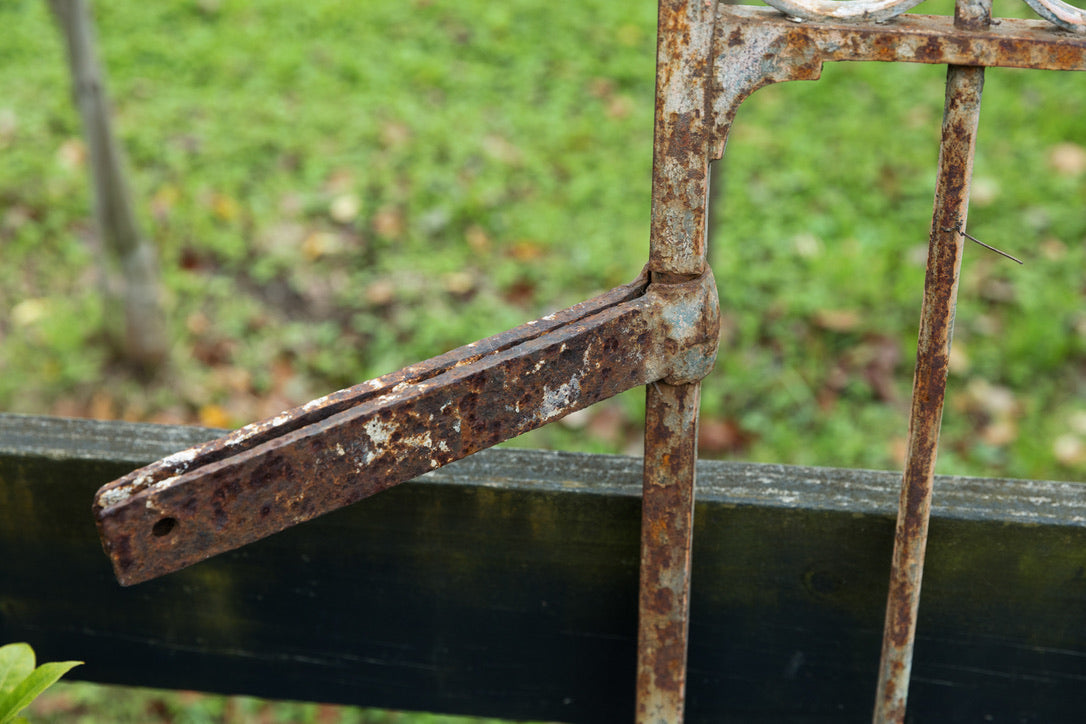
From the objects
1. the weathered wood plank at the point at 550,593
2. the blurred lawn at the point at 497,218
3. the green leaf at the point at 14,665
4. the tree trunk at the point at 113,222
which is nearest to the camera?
the green leaf at the point at 14,665

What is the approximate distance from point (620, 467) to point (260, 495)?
1.36 feet

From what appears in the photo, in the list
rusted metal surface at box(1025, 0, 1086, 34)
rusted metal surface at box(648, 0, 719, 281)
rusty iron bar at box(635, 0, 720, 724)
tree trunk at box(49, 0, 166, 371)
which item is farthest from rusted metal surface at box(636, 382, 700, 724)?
tree trunk at box(49, 0, 166, 371)

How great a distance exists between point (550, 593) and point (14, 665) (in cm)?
52

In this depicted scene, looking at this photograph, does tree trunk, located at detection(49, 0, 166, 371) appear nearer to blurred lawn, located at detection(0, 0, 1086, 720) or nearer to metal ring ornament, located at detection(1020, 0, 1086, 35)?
blurred lawn, located at detection(0, 0, 1086, 720)

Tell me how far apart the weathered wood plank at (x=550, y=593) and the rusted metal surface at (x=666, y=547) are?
0.08 metres

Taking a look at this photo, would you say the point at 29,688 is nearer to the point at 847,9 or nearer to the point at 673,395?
the point at 673,395

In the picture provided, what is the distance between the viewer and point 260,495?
803 millimetres

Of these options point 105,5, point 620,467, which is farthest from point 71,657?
point 105,5

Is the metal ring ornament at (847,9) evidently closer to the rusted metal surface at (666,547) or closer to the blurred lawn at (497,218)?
the rusted metal surface at (666,547)

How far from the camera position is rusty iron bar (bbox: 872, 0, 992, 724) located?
840 millimetres

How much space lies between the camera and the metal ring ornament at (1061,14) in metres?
0.79

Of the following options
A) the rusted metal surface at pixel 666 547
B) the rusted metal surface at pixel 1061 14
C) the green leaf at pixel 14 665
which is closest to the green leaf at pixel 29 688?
the green leaf at pixel 14 665

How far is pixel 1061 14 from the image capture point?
31.3 inches

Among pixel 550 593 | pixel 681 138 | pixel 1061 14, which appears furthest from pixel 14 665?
pixel 1061 14
